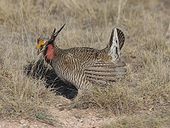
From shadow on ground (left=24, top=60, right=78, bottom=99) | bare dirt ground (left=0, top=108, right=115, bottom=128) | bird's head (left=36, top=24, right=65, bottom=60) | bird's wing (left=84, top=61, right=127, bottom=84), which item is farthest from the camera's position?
shadow on ground (left=24, top=60, right=78, bottom=99)

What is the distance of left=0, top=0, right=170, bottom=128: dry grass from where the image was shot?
6.04 meters

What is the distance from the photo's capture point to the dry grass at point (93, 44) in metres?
6.04

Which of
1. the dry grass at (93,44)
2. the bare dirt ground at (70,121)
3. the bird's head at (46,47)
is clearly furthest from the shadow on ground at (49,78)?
the bare dirt ground at (70,121)

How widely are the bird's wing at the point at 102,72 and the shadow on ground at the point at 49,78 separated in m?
0.61

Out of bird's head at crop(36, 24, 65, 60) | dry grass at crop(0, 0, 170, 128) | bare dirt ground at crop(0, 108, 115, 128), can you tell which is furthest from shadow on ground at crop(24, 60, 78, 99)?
bare dirt ground at crop(0, 108, 115, 128)

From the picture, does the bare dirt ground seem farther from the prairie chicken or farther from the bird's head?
the bird's head

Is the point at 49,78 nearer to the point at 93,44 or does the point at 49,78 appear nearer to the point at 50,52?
the point at 50,52

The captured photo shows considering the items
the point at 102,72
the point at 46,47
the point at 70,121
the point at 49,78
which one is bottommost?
the point at 70,121

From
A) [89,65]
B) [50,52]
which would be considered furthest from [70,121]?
[50,52]

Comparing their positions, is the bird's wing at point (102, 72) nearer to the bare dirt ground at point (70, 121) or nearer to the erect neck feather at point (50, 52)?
the bare dirt ground at point (70, 121)

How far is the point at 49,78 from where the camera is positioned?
23.0ft

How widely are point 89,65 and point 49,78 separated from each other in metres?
0.99

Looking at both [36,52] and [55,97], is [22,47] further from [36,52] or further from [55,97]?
[55,97]

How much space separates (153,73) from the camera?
266 inches
